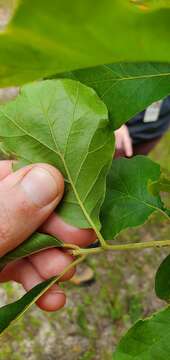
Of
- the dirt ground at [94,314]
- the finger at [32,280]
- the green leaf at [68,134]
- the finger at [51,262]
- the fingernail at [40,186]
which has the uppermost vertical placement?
the green leaf at [68,134]

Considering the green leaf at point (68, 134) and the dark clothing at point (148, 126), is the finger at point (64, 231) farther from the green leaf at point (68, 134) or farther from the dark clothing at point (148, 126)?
the dark clothing at point (148, 126)

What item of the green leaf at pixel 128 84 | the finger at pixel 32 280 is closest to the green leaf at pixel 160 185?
the green leaf at pixel 128 84

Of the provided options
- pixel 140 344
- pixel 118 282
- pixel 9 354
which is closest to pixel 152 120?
pixel 118 282

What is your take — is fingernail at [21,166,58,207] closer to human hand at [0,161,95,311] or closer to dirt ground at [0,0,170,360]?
human hand at [0,161,95,311]

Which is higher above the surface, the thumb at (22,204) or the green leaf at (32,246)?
the thumb at (22,204)

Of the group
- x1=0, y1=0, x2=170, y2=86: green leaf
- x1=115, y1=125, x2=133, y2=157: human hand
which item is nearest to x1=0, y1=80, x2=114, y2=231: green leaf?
x1=0, y1=0, x2=170, y2=86: green leaf

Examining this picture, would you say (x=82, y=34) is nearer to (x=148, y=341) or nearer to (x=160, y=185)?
(x=160, y=185)
